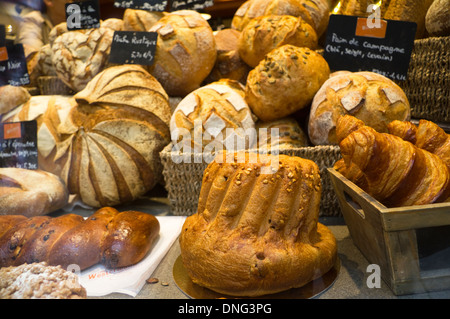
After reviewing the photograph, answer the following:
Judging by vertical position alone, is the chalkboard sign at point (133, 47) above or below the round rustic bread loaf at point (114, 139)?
above

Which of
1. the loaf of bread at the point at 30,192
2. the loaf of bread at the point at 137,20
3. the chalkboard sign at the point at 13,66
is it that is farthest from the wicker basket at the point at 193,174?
the loaf of bread at the point at 137,20

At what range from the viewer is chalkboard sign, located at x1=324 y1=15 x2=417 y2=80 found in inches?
66.2

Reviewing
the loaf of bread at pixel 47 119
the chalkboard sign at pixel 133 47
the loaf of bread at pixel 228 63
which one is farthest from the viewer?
the loaf of bread at pixel 228 63

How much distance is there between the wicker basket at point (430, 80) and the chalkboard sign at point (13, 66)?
1.86 m

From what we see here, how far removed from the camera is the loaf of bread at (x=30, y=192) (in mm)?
1469

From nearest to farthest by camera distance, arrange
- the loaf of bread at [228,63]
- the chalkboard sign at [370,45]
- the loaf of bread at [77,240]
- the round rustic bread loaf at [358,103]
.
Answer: the loaf of bread at [77,240], the round rustic bread loaf at [358,103], the chalkboard sign at [370,45], the loaf of bread at [228,63]

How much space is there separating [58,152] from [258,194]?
124 centimetres

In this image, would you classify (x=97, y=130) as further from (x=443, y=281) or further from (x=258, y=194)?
(x=443, y=281)

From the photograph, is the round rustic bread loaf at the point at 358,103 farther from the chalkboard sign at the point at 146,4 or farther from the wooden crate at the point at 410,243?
the chalkboard sign at the point at 146,4

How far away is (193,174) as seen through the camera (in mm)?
1589

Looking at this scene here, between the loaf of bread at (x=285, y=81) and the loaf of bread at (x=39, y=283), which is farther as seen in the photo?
the loaf of bread at (x=285, y=81)

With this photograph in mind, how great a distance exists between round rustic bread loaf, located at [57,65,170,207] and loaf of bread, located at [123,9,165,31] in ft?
1.48

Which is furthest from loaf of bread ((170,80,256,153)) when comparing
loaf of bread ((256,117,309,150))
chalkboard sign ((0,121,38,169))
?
chalkboard sign ((0,121,38,169))

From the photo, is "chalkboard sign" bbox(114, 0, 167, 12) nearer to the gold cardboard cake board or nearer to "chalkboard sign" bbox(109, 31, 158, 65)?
"chalkboard sign" bbox(109, 31, 158, 65)
